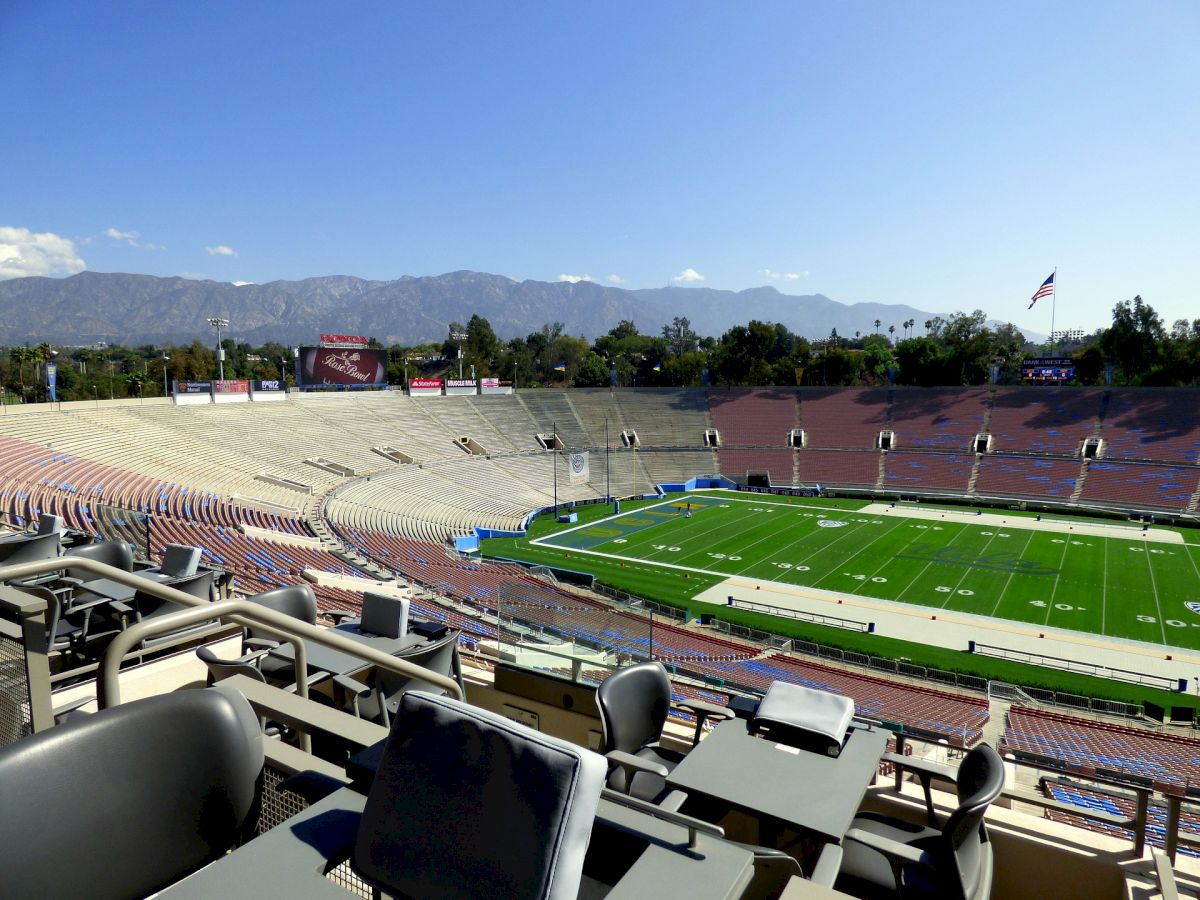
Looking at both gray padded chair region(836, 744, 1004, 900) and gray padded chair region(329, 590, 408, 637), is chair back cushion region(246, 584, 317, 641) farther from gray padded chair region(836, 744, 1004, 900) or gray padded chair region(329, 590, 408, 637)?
gray padded chair region(836, 744, 1004, 900)

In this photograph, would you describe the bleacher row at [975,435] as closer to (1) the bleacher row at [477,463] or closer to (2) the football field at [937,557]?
(1) the bleacher row at [477,463]

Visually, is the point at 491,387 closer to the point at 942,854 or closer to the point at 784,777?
the point at 784,777

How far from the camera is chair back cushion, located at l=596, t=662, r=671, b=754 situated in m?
4.11

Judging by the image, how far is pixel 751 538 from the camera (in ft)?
118

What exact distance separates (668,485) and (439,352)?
320 ft

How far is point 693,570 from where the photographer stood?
3053 cm

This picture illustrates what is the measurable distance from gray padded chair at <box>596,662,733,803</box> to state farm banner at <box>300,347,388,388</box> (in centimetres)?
4869

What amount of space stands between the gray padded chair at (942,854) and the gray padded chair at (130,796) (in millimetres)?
2591

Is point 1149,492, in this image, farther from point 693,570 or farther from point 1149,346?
point 693,570

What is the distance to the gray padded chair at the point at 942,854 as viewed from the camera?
2922 millimetres

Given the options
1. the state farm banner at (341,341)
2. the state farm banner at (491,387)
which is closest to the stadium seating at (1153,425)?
the state farm banner at (491,387)

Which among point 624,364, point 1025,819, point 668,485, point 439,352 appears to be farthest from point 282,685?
point 439,352

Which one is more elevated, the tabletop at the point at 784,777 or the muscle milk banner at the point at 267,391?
the muscle milk banner at the point at 267,391

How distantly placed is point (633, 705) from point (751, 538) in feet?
107
